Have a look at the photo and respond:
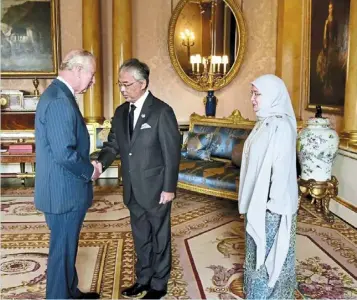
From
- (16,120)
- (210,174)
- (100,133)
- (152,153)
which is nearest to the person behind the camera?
(152,153)

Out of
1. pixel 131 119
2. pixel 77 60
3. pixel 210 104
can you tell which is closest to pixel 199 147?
pixel 210 104

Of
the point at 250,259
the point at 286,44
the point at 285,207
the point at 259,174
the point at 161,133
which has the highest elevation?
the point at 286,44

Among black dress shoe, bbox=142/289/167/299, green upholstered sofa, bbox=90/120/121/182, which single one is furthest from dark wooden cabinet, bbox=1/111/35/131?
black dress shoe, bbox=142/289/167/299

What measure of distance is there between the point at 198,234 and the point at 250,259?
1.60 metres

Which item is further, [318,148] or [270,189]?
[318,148]

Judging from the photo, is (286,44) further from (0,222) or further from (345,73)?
(0,222)

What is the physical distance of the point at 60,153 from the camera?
2250mm

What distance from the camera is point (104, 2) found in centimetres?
688

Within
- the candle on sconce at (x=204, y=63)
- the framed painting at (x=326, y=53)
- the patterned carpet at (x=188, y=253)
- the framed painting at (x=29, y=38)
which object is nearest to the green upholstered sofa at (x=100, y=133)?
the framed painting at (x=29, y=38)

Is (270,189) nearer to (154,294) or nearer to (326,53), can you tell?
(154,294)

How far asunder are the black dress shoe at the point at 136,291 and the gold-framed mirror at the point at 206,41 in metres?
4.61

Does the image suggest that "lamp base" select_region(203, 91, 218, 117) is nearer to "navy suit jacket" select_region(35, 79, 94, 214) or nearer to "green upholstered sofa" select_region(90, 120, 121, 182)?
"green upholstered sofa" select_region(90, 120, 121, 182)

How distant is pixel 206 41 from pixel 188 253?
419 cm

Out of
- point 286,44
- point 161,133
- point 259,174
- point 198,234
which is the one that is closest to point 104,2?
point 286,44
